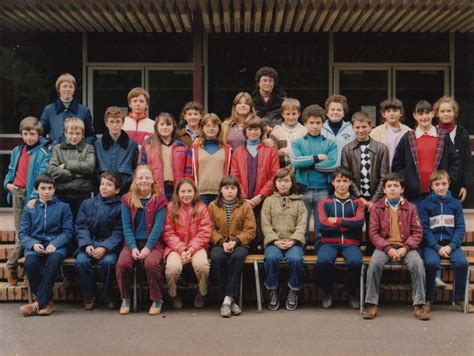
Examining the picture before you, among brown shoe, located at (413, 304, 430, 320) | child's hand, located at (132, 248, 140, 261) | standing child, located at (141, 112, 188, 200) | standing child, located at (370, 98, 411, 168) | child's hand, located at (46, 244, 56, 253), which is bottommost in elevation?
brown shoe, located at (413, 304, 430, 320)

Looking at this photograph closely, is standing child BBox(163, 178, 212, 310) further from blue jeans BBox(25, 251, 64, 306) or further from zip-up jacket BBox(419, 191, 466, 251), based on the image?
zip-up jacket BBox(419, 191, 466, 251)

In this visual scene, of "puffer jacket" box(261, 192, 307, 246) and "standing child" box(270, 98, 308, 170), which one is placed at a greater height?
"standing child" box(270, 98, 308, 170)

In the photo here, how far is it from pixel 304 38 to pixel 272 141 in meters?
4.57

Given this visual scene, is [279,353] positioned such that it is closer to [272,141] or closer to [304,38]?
[272,141]

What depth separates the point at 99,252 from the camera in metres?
6.39

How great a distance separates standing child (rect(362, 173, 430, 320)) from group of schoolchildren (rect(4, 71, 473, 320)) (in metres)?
0.01

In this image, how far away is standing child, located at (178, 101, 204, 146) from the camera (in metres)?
7.06

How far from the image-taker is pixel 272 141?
696 centimetres

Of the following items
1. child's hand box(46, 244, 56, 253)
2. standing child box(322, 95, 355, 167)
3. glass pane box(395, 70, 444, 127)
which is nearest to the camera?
child's hand box(46, 244, 56, 253)

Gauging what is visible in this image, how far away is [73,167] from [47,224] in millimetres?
627

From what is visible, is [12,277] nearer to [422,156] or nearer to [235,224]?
[235,224]

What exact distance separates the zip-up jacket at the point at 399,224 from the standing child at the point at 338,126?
769 millimetres

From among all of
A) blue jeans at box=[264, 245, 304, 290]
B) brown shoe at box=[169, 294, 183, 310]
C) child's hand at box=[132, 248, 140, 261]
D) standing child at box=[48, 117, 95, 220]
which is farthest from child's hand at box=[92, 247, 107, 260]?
blue jeans at box=[264, 245, 304, 290]

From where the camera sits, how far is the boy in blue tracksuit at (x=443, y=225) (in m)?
6.42
